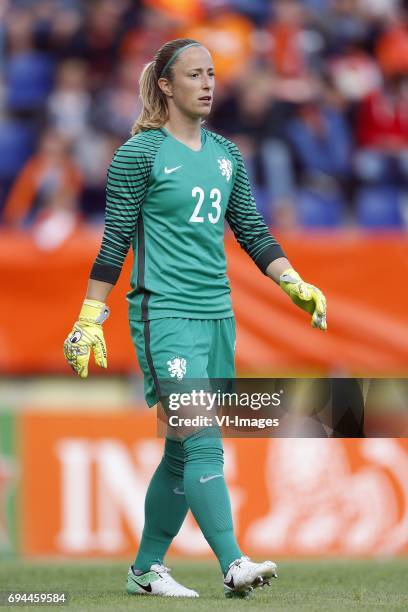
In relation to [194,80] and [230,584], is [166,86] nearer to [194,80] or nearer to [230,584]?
[194,80]

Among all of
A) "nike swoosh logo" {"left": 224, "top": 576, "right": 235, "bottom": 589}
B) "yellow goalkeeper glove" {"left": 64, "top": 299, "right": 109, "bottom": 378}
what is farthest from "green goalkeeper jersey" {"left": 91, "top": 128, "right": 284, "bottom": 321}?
"nike swoosh logo" {"left": 224, "top": 576, "right": 235, "bottom": 589}

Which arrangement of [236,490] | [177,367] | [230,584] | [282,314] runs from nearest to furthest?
[230,584] → [177,367] → [236,490] → [282,314]

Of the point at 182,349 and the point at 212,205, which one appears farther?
the point at 212,205

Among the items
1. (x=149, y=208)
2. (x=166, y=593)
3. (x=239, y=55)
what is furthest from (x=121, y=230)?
(x=239, y=55)

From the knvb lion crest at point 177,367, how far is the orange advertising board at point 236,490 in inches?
120

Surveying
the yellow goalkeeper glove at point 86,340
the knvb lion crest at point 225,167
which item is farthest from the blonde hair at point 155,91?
the yellow goalkeeper glove at point 86,340

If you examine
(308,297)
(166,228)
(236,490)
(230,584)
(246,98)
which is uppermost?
(246,98)

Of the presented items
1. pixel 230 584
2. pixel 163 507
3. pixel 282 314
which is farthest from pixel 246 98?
pixel 230 584


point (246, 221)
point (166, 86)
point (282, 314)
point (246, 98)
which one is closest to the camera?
point (166, 86)

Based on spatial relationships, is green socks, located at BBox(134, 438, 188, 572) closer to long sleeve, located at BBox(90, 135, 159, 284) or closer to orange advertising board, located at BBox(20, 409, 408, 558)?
long sleeve, located at BBox(90, 135, 159, 284)

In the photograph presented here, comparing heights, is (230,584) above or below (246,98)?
below

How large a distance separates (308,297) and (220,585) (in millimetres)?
1396

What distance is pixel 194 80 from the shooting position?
470 cm

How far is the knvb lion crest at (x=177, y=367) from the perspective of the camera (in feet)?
14.9
